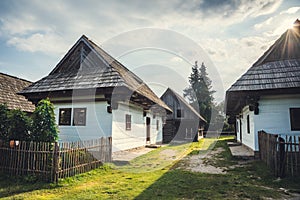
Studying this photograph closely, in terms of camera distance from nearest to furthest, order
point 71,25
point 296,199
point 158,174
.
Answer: point 296,199 → point 158,174 → point 71,25

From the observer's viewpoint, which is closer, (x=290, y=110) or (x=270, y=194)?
(x=270, y=194)

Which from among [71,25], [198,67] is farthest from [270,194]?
[198,67]

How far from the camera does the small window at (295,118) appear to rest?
8867mm

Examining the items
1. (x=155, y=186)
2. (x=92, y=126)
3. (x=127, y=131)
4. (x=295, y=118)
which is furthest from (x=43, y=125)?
(x=295, y=118)

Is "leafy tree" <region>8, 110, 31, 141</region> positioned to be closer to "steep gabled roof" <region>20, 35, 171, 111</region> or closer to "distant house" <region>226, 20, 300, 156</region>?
"steep gabled roof" <region>20, 35, 171, 111</region>

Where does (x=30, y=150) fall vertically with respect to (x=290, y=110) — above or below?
below

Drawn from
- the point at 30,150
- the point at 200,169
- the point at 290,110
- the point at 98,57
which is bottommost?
the point at 200,169

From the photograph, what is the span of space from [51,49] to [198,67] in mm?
45886

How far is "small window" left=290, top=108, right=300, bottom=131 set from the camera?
8.87 m

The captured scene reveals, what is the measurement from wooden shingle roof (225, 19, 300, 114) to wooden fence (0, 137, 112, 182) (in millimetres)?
6893

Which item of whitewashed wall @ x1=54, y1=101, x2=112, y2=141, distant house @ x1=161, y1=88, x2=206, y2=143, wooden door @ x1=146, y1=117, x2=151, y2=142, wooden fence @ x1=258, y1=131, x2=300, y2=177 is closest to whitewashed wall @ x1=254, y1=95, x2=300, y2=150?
wooden fence @ x1=258, y1=131, x2=300, y2=177

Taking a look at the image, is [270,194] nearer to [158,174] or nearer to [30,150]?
[158,174]

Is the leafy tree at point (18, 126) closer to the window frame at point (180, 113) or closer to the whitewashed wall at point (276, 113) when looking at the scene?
the whitewashed wall at point (276, 113)

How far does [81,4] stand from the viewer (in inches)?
345
